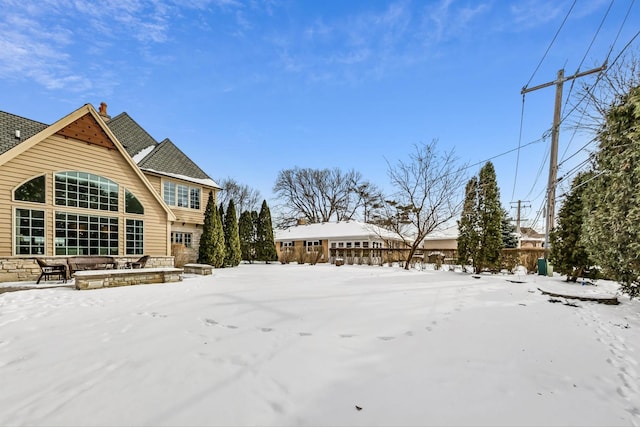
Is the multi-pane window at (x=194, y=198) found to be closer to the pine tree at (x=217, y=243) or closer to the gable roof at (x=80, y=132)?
the pine tree at (x=217, y=243)

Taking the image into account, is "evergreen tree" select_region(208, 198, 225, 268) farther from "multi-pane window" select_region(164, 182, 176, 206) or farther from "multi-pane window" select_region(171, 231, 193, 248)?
"multi-pane window" select_region(164, 182, 176, 206)

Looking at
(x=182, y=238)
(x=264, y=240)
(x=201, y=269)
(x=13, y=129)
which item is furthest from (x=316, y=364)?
(x=264, y=240)

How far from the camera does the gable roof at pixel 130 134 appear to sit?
1531cm

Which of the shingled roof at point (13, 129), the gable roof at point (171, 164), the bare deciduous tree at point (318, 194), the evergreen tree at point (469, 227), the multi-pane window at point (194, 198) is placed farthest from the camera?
the bare deciduous tree at point (318, 194)

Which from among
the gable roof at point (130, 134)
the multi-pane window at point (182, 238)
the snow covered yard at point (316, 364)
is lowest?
the snow covered yard at point (316, 364)

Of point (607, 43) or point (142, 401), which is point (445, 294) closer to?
point (142, 401)

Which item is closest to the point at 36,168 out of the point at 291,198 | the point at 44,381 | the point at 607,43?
the point at 44,381

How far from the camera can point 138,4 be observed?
870cm

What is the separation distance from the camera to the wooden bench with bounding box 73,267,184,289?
7.55 m

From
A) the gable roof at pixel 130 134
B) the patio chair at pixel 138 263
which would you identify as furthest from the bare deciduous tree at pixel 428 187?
the gable roof at pixel 130 134

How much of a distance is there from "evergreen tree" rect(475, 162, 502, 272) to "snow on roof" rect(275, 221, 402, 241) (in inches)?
404

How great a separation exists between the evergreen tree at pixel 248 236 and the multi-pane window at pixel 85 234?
10.1 metres

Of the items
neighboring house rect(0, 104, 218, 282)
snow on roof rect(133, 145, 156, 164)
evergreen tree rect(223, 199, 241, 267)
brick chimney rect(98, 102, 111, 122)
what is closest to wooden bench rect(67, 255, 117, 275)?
neighboring house rect(0, 104, 218, 282)

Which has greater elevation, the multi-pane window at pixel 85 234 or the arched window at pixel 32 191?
the arched window at pixel 32 191
